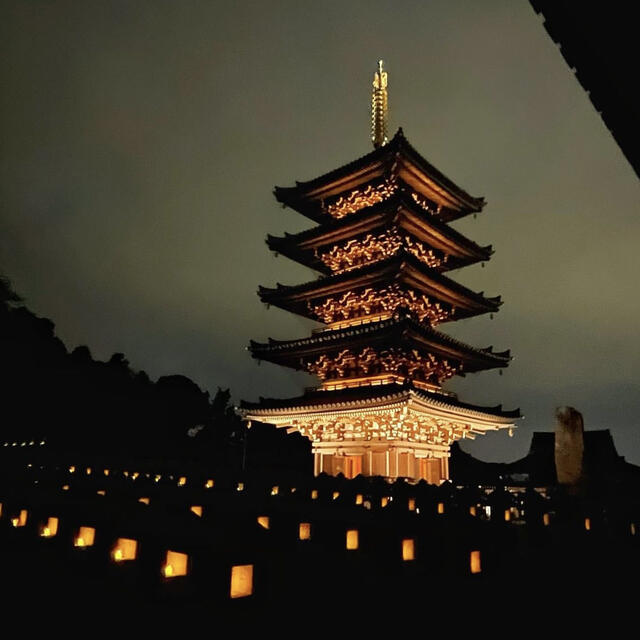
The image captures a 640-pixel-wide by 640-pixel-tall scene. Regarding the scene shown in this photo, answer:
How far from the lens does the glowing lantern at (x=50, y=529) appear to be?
6.60 metres

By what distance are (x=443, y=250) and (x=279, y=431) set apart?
88.0 ft

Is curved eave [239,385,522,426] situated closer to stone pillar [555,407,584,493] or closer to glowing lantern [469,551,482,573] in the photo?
stone pillar [555,407,584,493]

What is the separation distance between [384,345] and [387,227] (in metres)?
5.21

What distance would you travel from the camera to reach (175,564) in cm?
504

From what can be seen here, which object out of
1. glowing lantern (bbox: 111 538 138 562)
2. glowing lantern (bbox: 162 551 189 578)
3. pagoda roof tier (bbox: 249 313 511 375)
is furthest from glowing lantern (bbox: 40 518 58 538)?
pagoda roof tier (bbox: 249 313 511 375)

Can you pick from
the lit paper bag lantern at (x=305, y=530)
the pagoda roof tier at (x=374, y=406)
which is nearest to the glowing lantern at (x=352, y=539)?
the lit paper bag lantern at (x=305, y=530)

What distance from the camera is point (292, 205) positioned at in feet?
78.2

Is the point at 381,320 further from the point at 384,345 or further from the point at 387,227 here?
the point at 387,227

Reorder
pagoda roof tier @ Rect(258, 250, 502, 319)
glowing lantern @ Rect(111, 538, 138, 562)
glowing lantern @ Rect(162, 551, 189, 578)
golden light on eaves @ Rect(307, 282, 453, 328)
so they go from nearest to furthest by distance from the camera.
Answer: glowing lantern @ Rect(162, 551, 189, 578)
glowing lantern @ Rect(111, 538, 138, 562)
pagoda roof tier @ Rect(258, 250, 502, 319)
golden light on eaves @ Rect(307, 282, 453, 328)

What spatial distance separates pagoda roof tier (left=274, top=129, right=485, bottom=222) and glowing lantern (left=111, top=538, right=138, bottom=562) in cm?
1826

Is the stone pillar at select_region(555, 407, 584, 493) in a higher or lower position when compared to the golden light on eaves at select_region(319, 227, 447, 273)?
lower

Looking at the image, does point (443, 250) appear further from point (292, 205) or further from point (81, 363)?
point (81, 363)

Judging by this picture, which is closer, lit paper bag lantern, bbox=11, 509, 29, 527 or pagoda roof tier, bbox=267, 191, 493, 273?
lit paper bag lantern, bbox=11, 509, 29, 527

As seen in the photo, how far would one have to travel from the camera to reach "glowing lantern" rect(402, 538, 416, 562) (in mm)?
7582
